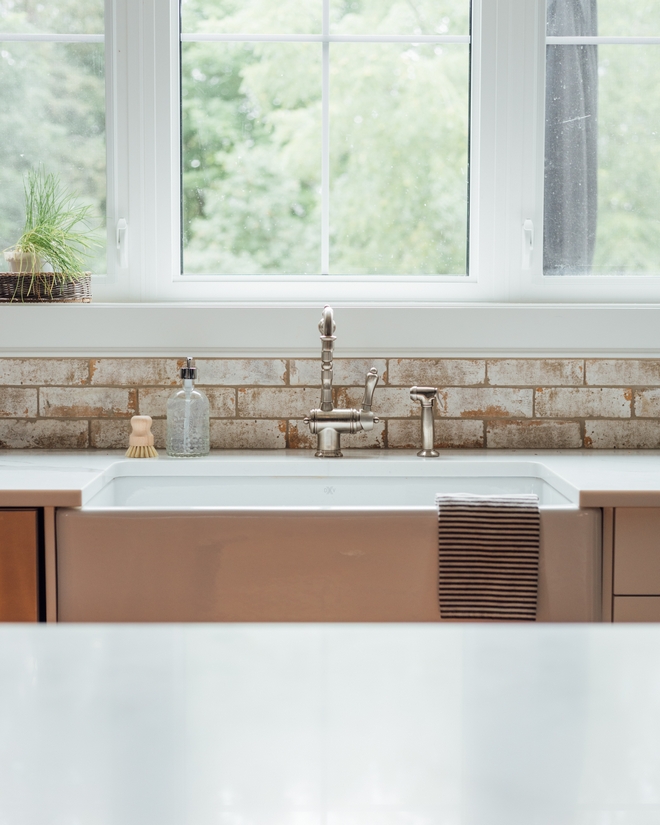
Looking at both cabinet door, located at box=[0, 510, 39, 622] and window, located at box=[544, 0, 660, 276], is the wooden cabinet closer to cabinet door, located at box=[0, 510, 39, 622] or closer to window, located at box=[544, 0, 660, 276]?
window, located at box=[544, 0, 660, 276]

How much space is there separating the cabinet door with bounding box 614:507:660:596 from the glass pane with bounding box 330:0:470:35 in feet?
4.51

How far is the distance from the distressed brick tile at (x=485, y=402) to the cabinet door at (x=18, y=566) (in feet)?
3.35

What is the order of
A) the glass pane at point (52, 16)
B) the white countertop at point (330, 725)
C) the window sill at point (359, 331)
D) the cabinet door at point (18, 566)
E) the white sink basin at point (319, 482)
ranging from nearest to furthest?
the white countertop at point (330, 725) → the cabinet door at point (18, 566) → the white sink basin at point (319, 482) → the window sill at point (359, 331) → the glass pane at point (52, 16)

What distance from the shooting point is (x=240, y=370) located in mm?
2137

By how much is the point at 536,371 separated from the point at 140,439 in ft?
3.15

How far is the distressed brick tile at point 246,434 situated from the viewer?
2.15 meters

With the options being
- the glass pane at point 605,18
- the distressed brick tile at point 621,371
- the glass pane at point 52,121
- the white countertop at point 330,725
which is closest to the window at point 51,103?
the glass pane at point 52,121

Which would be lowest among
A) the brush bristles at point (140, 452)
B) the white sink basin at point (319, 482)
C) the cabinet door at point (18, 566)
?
the cabinet door at point (18, 566)

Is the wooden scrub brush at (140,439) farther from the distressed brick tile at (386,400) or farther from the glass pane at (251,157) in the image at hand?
the glass pane at (251,157)

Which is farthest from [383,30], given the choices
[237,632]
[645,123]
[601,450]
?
[237,632]

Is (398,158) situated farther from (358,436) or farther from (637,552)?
(637,552)

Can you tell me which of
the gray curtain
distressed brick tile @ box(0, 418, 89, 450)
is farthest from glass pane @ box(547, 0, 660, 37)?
distressed brick tile @ box(0, 418, 89, 450)

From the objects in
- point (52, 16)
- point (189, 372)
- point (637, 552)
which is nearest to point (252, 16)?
point (52, 16)

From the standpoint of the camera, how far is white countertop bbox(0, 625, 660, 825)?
35 centimetres
